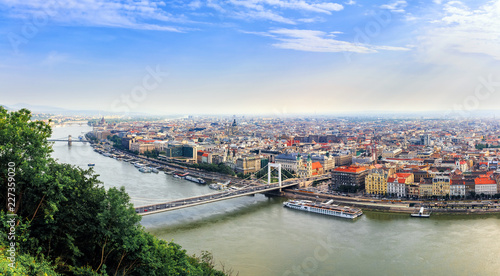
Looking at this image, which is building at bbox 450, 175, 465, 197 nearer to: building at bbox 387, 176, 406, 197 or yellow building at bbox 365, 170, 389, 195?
building at bbox 387, 176, 406, 197

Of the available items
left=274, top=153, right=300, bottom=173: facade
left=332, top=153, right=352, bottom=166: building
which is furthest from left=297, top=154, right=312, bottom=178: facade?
left=332, top=153, right=352, bottom=166: building

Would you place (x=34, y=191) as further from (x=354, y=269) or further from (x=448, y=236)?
(x=448, y=236)

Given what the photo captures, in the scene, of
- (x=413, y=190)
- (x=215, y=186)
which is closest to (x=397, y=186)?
(x=413, y=190)

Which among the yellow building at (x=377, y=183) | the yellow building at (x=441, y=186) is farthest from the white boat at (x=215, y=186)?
the yellow building at (x=441, y=186)

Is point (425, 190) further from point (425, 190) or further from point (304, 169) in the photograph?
point (304, 169)

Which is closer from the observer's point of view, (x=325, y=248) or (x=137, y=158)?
(x=325, y=248)

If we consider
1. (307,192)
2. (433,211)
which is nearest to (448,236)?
(433,211)
